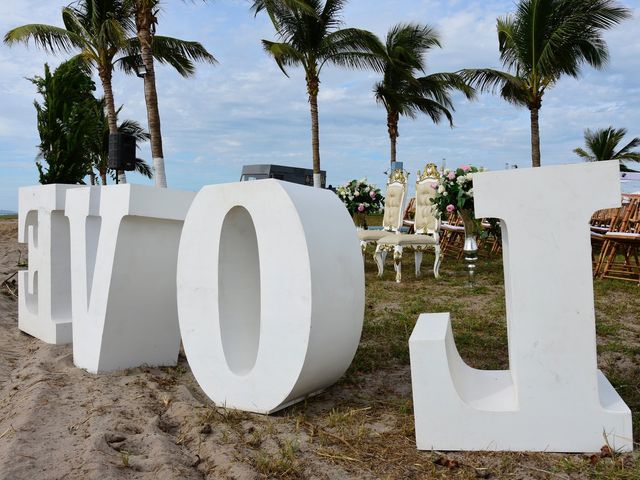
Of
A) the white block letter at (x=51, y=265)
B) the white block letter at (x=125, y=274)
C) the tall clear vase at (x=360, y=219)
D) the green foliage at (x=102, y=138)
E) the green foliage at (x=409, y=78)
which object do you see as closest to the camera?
the white block letter at (x=125, y=274)

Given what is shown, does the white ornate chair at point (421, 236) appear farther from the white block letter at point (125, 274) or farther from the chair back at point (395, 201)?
the white block letter at point (125, 274)

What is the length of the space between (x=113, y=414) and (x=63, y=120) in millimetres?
15130

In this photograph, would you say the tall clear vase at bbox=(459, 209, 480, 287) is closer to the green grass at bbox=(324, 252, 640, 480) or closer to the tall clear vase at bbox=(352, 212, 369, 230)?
the green grass at bbox=(324, 252, 640, 480)

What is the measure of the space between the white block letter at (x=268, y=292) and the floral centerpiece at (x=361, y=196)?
6896 mm

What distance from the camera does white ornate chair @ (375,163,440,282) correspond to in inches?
340

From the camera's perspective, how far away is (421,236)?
8773 millimetres

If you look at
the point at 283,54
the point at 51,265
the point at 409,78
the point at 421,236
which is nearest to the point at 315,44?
the point at 283,54

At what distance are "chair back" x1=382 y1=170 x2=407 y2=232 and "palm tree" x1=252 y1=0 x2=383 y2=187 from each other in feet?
16.2

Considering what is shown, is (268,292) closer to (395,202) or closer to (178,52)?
(395,202)

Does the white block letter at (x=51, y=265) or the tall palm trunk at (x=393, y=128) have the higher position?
the tall palm trunk at (x=393, y=128)

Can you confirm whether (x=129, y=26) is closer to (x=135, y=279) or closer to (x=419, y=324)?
(x=135, y=279)

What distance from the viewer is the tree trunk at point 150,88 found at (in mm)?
11953

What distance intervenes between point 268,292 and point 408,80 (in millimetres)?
17127

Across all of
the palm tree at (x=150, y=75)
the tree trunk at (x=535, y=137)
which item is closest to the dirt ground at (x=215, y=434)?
the palm tree at (x=150, y=75)
